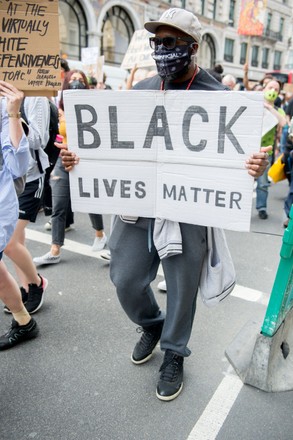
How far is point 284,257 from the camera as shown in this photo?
80.2 inches

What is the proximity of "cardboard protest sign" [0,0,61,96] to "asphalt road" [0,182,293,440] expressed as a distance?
163cm

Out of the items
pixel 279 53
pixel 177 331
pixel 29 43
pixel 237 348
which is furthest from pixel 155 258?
pixel 279 53

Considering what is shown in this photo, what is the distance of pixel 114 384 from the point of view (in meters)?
2.31

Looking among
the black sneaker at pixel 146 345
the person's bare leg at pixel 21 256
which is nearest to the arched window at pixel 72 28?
the person's bare leg at pixel 21 256

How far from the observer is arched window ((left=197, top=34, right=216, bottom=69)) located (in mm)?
36125

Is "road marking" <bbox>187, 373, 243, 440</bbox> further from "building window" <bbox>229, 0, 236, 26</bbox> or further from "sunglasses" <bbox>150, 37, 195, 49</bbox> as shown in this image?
"building window" <bbox>229, 0, 236, 26</bbox>

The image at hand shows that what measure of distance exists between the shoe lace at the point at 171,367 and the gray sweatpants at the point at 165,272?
0.25 ft

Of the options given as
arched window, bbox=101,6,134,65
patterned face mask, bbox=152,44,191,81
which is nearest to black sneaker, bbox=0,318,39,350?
patterned face mask, bbox=152,44,191,81

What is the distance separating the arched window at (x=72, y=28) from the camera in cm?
2366

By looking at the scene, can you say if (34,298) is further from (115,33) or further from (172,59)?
(115,33)

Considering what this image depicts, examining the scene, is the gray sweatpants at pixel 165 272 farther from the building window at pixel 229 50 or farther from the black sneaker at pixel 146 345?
the building window at pixel 229 50

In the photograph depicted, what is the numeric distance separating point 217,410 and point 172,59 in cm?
182

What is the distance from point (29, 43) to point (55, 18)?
177 millimetres

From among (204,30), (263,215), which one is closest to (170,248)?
(263,215)
